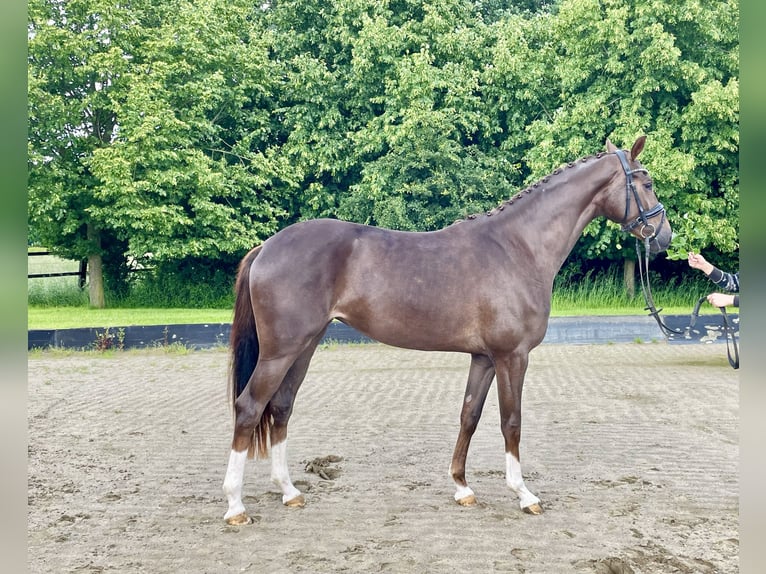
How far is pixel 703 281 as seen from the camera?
1742cm

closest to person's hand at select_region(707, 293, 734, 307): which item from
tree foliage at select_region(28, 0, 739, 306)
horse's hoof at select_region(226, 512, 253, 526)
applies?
horse's hoof at select_region(226, 512, 253, 526)

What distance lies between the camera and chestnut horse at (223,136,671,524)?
3986mm

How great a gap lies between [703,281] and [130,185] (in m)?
14.9

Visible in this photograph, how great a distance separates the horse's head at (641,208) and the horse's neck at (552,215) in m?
0.14

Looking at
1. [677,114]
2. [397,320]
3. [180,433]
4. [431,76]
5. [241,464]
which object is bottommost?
[180,433]

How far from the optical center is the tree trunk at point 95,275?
16406 millimetres

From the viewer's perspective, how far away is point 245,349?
4.25 metres

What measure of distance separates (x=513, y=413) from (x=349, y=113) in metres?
17.0

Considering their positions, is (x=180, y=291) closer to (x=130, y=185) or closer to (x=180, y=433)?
(x=130, y=185)

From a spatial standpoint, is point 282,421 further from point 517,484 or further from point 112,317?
point 112,317

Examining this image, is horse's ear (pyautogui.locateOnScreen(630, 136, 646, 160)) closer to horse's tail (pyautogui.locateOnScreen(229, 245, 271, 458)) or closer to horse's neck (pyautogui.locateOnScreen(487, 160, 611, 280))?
horse's neck (pyautogui.locateOnScreen(487, 160, 611, 280))

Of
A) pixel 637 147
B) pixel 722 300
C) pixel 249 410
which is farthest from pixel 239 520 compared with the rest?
pixel 637 147

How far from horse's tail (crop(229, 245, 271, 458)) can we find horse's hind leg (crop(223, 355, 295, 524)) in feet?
0.76

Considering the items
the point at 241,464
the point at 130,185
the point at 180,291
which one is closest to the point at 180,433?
the point at 241,464
